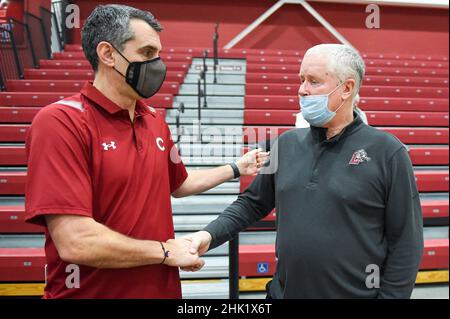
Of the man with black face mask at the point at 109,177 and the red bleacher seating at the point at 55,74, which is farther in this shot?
the red bleacher seating at the point at 55,74

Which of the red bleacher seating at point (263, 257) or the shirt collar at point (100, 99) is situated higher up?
the shirt collar at point (100, 99)

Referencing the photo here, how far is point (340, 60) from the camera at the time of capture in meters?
1.03

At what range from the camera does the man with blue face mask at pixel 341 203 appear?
979 millimetres

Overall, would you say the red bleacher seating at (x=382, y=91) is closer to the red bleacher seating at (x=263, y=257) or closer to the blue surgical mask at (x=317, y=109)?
the red bleacher seating at (x=263, y=257)

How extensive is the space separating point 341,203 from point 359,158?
0.14m

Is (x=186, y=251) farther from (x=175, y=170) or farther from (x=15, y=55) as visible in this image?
(x=15, y=55)

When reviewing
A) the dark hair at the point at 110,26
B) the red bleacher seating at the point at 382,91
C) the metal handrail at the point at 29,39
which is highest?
the metal handrail at the point at 29,39

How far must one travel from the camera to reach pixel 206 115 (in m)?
2.47

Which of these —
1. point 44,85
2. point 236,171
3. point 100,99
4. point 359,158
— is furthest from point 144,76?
point 44,85

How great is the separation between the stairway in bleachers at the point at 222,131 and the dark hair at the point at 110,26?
0.61m

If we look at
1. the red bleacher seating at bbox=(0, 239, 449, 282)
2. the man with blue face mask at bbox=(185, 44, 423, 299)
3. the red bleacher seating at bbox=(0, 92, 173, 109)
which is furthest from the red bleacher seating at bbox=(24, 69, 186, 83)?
the man with blue face mask at bbox=(185, 44, 423, 299)

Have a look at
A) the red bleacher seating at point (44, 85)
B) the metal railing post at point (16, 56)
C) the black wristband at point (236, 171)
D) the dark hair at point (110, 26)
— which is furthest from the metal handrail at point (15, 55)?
the black wristband at point (236, 171)

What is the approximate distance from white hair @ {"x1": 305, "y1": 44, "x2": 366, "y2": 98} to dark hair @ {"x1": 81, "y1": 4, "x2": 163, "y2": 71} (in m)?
0.53

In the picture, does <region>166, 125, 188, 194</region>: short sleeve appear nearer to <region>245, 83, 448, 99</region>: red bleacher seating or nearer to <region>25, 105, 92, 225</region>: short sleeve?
<region>25, 105, 92, 225</region>: short sleeve
